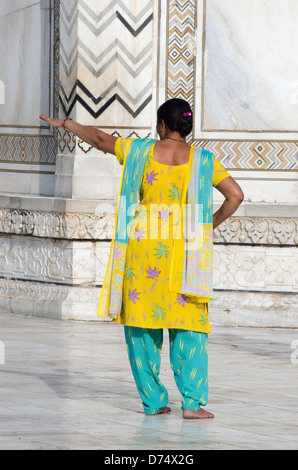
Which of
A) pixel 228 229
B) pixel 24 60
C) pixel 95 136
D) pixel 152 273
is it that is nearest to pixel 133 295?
pixel 152 273

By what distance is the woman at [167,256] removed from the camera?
19.6ft

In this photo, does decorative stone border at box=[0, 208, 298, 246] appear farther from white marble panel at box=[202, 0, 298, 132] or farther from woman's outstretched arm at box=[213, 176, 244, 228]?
woman's outstretched arm at box=[213, 176, 244, 228]

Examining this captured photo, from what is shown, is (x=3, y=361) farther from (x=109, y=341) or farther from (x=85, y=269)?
(x=85, y=269)

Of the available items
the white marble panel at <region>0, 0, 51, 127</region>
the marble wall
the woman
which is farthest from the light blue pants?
the white marble panel at <region>0, 0, 51, 127</region>

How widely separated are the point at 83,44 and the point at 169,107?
15.0 feet

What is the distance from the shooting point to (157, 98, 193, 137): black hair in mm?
6027

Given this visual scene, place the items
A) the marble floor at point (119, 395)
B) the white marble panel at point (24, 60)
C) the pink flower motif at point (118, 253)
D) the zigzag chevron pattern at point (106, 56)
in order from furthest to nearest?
the white marble panel at point (24, 60), the zigzag chevron pattern at point (106, 56), the pink flower motif at point (118, 253), the marble floor at point (119, 395)

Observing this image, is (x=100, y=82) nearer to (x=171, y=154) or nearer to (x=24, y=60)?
(x=24, y=60)

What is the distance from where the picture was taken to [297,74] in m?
10.6

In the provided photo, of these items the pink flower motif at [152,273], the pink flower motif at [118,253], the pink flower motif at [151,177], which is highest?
the pink flower motif at [151,177]

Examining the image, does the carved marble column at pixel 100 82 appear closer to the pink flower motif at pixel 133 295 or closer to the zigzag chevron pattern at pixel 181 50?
the zigzag chevron pattern at pixel 181 50

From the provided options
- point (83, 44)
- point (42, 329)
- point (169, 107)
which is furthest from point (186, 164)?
point (83, 44)

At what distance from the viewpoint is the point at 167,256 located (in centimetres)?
598

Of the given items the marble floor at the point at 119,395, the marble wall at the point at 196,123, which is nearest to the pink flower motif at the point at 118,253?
the marble floor at the point at 119,395
